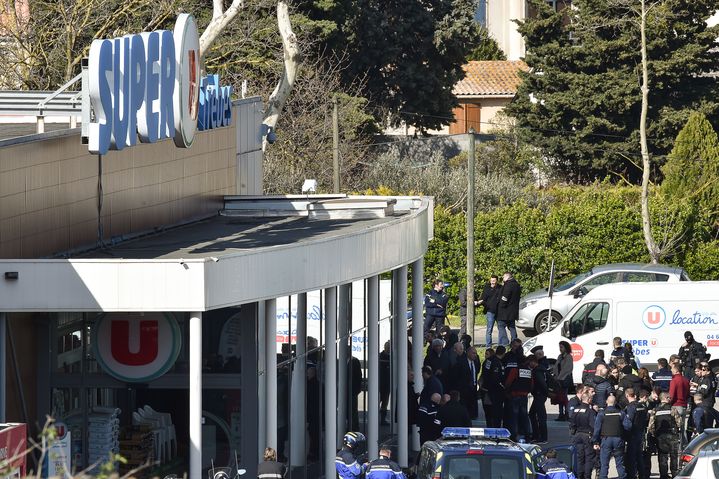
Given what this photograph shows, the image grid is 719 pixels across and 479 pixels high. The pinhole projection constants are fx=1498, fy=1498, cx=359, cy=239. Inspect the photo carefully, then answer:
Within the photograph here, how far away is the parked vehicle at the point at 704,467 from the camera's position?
53.1 ft

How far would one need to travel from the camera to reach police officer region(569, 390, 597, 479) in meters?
20.1

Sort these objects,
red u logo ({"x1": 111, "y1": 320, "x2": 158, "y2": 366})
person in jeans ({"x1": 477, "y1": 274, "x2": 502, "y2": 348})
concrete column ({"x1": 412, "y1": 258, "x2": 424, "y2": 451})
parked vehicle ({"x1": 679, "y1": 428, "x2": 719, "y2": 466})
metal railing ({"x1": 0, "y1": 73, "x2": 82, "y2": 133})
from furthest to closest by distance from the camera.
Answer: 1. person in jeans ({"x1": 477, "y1": 274, "x2": 502, "y2": 348})
2. concrete column ({"x1": 412, "y1": 258, "x2": 424, "y2": 451})
3. metal railing ({"x1": 0, "y1": 73, "x2": 82, "y2": 133})
4. parked vehicle ({"x1": 679, "y1": 428, "x2": 719, "y2": 466})
5. red u logo ({"x1": 111, "y1": 320, "x2": 158, "y2": 366})

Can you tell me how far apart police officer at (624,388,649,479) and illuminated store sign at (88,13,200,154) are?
22.5ft

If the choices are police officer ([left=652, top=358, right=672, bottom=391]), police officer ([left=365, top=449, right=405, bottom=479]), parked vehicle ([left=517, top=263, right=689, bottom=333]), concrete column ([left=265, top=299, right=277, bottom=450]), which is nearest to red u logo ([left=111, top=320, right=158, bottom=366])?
concrete column ([left=265, top=299, right=277, bottom=450])

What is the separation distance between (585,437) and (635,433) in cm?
74

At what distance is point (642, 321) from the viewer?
28234 mm

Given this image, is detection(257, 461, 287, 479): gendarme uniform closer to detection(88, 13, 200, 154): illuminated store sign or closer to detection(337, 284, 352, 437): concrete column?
detection(88, 13, 200, 154): illuminated store sign

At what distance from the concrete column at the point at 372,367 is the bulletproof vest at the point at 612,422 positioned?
3.13 meters

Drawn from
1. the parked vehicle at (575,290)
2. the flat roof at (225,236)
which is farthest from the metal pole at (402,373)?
the parked vehicle at (575,290)

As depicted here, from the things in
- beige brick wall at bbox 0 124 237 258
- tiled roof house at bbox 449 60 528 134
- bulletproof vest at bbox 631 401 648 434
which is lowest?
bulletproof vest at bbox 631 401 648 434

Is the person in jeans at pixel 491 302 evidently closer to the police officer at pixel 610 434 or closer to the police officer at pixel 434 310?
the police officer at pixel 434 310

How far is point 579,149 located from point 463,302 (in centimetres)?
2047

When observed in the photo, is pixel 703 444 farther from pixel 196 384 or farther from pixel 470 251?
pixel 470 251

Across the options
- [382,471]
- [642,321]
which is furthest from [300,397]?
[642,321]
